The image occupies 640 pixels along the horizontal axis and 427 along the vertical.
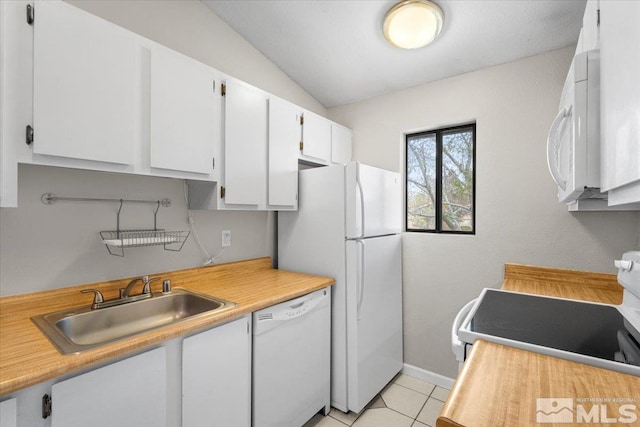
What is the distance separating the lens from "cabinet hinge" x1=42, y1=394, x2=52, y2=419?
3.08 ft

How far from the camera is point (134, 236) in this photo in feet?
5.46

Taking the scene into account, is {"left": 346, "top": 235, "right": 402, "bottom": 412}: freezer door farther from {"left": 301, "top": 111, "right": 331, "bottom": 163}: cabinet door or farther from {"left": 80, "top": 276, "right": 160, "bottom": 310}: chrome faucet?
{"left": 80, "top": 276, "right": 160, "bottom": 310}: chrome faucet

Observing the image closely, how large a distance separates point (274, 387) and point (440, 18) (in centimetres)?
242

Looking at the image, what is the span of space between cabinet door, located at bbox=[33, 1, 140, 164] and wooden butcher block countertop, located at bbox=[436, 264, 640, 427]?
62.9 inches

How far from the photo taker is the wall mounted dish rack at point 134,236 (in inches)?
57.4

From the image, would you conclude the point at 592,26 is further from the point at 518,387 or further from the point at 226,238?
the point at 226,238

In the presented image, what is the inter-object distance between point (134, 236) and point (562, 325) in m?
2.06

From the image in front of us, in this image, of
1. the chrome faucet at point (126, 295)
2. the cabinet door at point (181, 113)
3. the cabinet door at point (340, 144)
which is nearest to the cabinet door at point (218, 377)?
the chrome faucet at point (126, 295)

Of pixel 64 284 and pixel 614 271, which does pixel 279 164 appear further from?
pixel 614 271

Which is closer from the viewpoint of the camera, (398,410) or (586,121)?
(586,121)

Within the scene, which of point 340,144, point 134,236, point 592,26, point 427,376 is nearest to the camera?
point 592,26

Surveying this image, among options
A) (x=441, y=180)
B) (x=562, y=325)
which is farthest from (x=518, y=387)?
(x=441, y=180)

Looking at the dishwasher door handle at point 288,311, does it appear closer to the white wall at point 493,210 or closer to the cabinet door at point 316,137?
the white wall at point 493,210

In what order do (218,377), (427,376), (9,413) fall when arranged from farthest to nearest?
(427,376) < (218,377) < (9,413)
